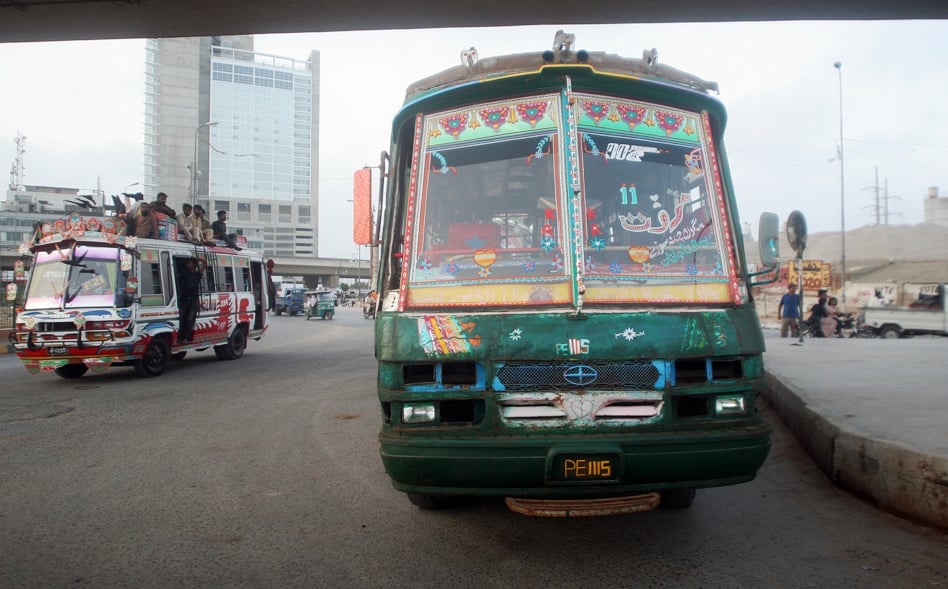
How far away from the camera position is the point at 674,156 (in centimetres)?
370

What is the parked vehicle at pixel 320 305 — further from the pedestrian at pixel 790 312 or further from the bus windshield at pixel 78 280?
the bus windshield at pixel 78 280

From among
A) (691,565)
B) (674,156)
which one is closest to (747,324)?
(674,156)

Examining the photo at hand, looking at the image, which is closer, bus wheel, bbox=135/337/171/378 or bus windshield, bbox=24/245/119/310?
bus windshield, bbox=24/245/119/310

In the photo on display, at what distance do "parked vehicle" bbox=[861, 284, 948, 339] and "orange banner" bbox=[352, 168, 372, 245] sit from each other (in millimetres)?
23450

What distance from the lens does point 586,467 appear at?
3.00m

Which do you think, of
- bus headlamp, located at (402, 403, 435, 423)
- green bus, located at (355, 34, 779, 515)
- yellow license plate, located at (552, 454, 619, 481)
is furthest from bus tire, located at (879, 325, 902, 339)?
bus headlamp, located at (402, 403, 435, 423)

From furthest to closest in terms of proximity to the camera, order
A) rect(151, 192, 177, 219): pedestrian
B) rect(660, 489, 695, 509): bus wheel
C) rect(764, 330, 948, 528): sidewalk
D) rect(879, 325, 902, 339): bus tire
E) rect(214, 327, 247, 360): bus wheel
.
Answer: rect(879, 325, 902, 339): bus tire → rect(214, 327, 247, 360): bus wheel → rect(151, 192, 177, 219): pedestrian → rect(660, 489, 695, 509): bus wheel → rect(764, 330, 948, 528): sidewalk

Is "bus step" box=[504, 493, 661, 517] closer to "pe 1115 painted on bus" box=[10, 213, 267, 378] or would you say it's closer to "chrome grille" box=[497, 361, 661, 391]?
"chrome grille" box=[497, 361, 661, 391]

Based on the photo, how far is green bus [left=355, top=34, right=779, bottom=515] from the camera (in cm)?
309

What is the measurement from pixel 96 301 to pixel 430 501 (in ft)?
29.0

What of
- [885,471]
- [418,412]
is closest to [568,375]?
[418,412]

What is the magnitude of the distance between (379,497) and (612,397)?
216 cm

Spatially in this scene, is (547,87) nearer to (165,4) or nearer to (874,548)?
(874,548)

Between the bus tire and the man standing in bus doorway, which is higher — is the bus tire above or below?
below
